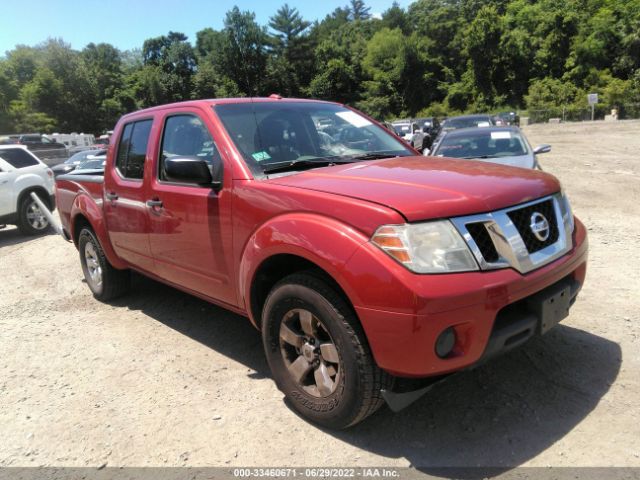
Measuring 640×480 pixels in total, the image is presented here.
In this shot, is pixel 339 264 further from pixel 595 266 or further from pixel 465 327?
pixel 595 266

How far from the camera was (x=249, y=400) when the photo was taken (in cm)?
332

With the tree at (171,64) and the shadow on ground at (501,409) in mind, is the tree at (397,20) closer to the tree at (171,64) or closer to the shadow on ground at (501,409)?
the tree at (171,64)

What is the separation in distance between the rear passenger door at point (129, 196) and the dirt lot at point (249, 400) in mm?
761

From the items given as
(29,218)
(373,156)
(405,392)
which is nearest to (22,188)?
(29,218)

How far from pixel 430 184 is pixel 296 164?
1.03m

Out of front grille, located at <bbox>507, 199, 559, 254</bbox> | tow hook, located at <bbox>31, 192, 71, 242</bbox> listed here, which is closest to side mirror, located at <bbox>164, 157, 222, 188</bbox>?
front grille, located at <bbox>507, 199, 559, 254</bbox>

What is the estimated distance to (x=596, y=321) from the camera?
13.2 feet

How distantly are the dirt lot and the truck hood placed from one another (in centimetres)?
125

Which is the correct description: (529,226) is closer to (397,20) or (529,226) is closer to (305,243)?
(305,243)

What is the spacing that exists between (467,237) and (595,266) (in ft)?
12.1

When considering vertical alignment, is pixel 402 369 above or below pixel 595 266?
above


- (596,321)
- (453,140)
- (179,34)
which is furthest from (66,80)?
(596,321)

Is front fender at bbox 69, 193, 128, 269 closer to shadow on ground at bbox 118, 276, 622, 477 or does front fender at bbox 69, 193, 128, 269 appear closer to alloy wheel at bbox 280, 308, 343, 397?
shadow on ground at bbox 118, 276, 622, 477

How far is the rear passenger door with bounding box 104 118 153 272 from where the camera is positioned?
4234 millimetres
